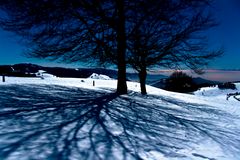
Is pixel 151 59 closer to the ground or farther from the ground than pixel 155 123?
farther from the ground

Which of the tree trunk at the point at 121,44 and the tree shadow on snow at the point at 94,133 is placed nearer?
the tree shadow on snow at the point at 94,133

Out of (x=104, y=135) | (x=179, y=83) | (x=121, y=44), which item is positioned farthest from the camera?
(x=179, y=83)

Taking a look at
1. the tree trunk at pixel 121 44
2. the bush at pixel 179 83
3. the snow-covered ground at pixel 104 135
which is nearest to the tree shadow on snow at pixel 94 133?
the snow-covered ground at pixel 104 135

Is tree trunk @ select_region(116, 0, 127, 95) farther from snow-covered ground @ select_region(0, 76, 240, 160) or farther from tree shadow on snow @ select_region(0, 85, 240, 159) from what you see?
snow-covered ground @ select_region(0, 76, 240, 160)

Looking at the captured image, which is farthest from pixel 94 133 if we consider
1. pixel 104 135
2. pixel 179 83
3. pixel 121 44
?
pixel 179 83

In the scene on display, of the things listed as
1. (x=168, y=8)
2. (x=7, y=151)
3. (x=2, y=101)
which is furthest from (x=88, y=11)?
(x=7, y=151)

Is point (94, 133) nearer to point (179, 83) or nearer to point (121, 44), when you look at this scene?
point (121, 44)

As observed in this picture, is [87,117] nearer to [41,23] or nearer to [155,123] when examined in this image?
[155,123]

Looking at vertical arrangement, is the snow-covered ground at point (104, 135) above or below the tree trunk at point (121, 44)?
below

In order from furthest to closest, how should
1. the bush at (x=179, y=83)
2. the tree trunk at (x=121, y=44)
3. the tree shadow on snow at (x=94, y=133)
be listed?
the bush at (x=179, y=83), the tree trunk at (x=121, y=44), the tree shadow on snow at (x=94, y=133)

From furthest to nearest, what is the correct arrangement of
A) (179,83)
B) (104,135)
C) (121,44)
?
(179,83), (121,44), (104,135)

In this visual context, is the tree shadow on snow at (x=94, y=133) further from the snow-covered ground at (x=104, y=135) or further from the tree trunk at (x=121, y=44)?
the tree trunk at (x=121, y=44)

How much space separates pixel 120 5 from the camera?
10328 millimetres

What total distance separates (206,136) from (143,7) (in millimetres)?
6049
